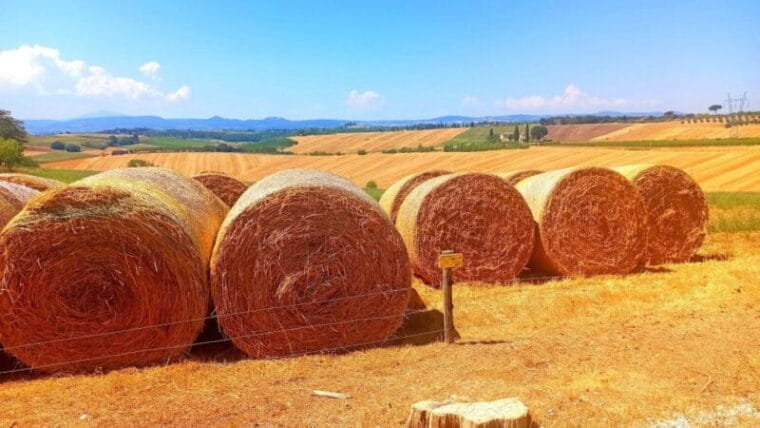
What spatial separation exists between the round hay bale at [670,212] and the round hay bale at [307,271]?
21.7 feet

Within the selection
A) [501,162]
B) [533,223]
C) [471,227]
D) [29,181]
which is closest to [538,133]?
[501,162]

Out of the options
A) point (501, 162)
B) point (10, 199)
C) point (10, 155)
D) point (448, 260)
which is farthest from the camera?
point (10, 155)

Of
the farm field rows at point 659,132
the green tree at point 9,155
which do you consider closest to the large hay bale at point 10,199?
the green tree at point 9,155

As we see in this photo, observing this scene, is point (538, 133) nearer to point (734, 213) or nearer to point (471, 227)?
point (734, 213)

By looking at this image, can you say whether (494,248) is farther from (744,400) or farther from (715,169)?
(715,169)

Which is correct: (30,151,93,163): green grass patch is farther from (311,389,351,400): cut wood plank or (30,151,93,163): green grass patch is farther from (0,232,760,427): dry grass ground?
(311,389,351,400): cut wood plank

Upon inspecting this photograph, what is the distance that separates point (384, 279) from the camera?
744cm

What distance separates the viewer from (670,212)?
40.6 ft

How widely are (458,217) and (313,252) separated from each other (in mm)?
3986

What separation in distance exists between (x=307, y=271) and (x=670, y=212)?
8.04 meters

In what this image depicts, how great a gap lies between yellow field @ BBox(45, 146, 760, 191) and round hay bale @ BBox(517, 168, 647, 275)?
715 inches

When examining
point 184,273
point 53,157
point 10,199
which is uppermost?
point 10,199

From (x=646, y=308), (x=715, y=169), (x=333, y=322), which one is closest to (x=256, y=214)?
(x=333, y=322)

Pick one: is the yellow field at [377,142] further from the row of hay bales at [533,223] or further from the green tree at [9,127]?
the row of hay bales at [533,223]
